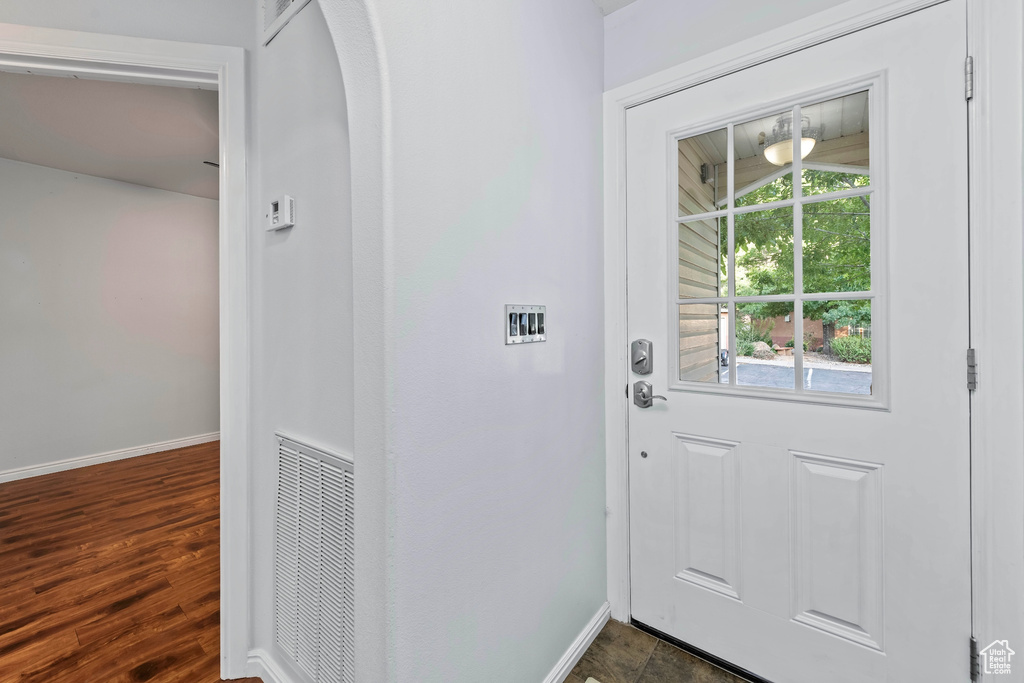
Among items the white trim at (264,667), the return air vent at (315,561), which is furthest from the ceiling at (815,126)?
the white trim at (264,667)

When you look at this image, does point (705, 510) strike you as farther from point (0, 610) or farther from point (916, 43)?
point (0, 610)

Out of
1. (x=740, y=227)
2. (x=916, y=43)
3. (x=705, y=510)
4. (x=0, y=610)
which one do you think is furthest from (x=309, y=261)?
(x=0, y=610)

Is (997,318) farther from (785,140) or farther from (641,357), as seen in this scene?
(641,357)

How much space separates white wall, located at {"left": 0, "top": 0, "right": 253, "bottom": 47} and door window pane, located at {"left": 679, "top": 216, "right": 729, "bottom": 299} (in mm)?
1713

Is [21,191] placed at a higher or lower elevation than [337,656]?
higher

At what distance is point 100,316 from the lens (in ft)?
12.9

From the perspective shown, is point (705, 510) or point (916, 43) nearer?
point (916, 43)

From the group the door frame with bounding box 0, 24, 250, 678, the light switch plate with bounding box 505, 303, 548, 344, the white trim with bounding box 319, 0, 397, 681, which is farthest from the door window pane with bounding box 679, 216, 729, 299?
the door frame with bounding box 0, 24, 250, 678

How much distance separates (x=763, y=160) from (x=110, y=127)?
3973 millimetres

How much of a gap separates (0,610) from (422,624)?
230cm

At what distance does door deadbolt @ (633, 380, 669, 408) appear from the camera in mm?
1633

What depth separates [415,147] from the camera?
97cm

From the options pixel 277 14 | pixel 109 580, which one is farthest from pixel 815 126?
pixel 109 580

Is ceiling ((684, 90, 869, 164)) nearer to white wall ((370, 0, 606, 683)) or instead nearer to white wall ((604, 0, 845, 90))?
white wall ((604, 0, 845, 90))
